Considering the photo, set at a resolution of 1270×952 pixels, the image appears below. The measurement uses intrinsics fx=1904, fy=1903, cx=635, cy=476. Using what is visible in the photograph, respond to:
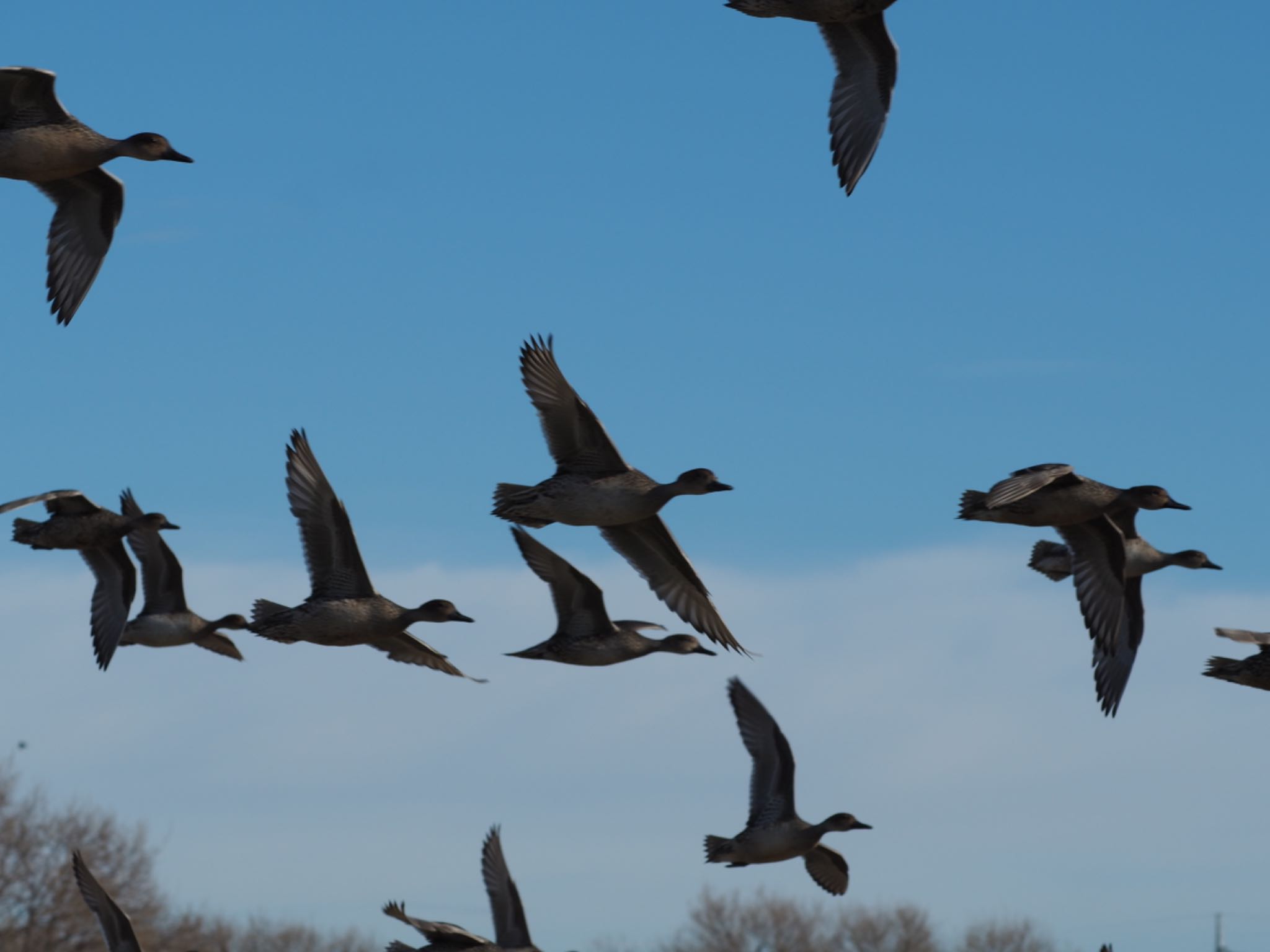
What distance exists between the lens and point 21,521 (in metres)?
18.2

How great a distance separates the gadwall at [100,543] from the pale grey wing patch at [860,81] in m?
7.75

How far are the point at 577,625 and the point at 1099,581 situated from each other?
5023mm

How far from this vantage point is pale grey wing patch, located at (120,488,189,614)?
69.3 feet

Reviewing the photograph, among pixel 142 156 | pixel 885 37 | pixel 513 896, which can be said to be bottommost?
pixel 513 896

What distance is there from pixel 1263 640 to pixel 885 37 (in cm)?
592

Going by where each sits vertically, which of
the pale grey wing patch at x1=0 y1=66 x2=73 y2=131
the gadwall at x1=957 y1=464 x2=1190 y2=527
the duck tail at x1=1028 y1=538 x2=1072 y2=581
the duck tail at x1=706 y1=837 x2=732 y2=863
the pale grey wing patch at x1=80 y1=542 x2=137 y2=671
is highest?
the pale grey wing patch at x1=0 y1=66 x2=73 y2=131

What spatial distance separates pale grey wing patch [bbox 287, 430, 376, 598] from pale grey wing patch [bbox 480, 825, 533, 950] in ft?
13.4

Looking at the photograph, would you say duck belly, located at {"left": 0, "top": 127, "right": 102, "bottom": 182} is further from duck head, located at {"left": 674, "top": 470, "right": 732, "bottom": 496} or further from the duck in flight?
the duck in flight

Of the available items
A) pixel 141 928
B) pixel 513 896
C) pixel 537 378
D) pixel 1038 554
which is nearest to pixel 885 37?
pixel 537 378

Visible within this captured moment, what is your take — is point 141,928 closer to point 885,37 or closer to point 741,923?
point 741,923

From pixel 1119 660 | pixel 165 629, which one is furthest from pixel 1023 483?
pixel 165 629

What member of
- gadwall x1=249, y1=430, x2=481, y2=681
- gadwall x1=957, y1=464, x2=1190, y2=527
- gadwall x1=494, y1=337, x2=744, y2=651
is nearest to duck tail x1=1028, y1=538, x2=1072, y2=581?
gadwall x1=957, y1=464, x2=1190, y2=527

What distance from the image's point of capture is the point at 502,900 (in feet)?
60.4

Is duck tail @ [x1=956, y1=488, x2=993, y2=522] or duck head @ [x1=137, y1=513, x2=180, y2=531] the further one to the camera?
duck head @ [x1=137, y1=513, x2=180, y2=531]
